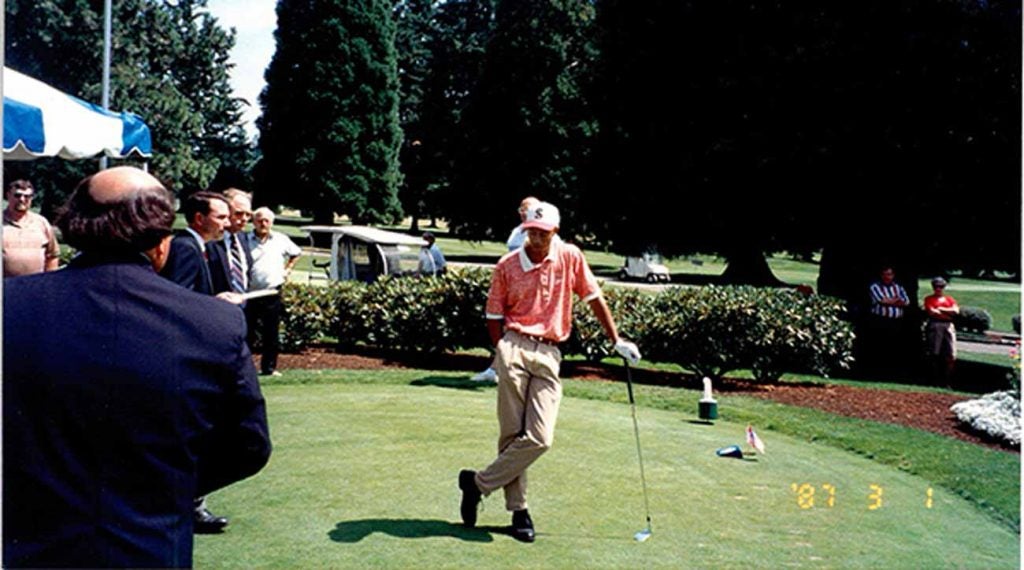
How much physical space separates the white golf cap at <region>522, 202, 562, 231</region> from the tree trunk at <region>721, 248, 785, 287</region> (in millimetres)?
16534

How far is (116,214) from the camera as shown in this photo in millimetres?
2396

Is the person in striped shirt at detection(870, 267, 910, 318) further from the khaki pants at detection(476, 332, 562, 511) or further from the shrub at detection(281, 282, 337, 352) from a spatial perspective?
the khaki pants at detection(476, 332, 562, 511)

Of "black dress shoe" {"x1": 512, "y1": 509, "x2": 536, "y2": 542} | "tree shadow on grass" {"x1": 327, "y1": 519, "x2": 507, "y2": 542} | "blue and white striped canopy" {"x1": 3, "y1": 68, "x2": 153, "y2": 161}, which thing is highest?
"blue and white striped canopy" {"x1": 3, "y1": 68, "x2": 153, "y2": 161}

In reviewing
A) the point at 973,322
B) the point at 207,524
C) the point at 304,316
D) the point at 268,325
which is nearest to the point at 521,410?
the point at 207,524

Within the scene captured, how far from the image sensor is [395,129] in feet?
185

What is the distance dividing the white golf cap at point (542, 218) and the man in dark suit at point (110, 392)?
3344 millimetres

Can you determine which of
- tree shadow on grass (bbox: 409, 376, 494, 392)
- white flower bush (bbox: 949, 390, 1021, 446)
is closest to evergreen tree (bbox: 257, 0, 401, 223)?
tree shadow on grass (bbox: 409, 376, 494, 392)

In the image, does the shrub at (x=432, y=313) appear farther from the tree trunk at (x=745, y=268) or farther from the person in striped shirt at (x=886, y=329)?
the tree trunk at (x=745, y=268)

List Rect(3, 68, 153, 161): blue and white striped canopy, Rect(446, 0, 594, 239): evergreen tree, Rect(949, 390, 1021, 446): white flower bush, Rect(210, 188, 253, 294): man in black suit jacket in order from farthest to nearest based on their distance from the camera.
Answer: Rect(446, 0, 594, 239): evergreen tree
Rect(949, 390, 1021, 446): white flower bush
Rect(3, 68, 153, 161): blue and white striped canopy
Rect(210, 188, 253, 294): man in black suit jacket

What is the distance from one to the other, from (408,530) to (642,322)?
28.3 ft

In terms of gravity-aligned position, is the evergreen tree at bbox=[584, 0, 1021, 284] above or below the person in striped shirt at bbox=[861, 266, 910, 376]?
above

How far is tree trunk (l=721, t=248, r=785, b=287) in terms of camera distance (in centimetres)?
2195

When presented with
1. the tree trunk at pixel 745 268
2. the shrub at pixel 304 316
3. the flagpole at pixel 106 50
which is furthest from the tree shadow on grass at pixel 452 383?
the tree trunk at pixel 745 268

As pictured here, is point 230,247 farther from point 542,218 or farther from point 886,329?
point 886,329
